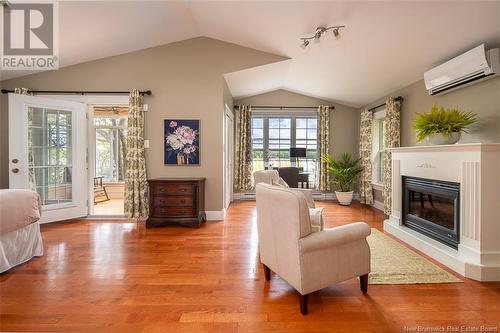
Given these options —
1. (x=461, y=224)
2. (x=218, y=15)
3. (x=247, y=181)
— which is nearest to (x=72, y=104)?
(x=218, y=15)

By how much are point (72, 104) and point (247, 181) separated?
4.02 meters

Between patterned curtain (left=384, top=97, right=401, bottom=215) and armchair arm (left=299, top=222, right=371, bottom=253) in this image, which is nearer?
armchair arm (left=299, top=222, right=371, bottom=253)

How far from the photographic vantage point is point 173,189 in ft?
13.9

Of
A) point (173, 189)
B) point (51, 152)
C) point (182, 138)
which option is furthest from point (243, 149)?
point (51, 152)

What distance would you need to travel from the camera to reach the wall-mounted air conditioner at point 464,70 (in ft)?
9.18

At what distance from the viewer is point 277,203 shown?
6.53 ft

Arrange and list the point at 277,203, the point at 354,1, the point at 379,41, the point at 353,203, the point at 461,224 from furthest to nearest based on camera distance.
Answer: the point at 353,203 < the point at 379,41 < the point at 354,1 < the point at 461,224 < the point at 277,203

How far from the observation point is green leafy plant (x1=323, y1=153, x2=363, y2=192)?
20.6 feet

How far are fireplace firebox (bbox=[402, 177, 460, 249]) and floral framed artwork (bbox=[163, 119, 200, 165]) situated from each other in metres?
3.29

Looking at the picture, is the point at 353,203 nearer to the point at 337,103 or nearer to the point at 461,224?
the point at 337,103

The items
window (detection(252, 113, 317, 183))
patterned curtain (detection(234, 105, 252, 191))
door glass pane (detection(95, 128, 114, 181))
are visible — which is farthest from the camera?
door glass pane (detection(95, 128, 114, 181))

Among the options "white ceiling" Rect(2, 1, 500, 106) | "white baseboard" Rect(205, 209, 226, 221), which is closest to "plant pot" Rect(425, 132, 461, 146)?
"white ceiling" Rect(2, 1, 500, 106)

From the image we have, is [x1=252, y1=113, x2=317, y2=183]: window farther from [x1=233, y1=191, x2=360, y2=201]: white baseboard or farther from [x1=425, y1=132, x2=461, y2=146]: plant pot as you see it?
[x1=425, y1=132, x2=461, y2=146]: plant pot
